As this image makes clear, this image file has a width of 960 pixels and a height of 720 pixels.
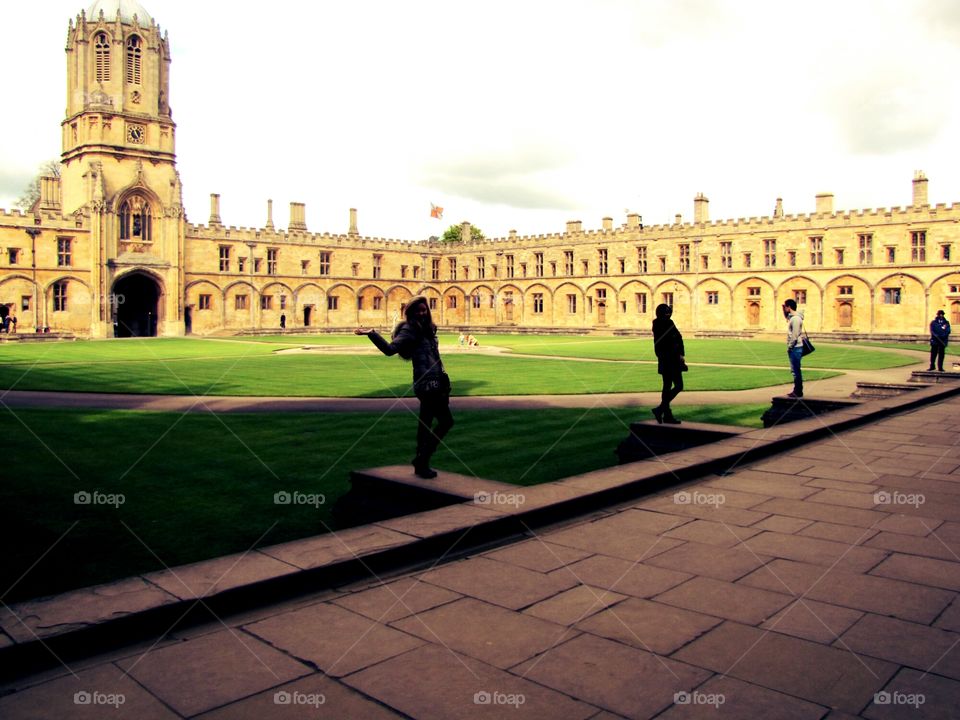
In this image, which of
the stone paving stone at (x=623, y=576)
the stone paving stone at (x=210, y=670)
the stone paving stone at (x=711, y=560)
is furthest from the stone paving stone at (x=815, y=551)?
the stone paving stone at (x=210, y=670)

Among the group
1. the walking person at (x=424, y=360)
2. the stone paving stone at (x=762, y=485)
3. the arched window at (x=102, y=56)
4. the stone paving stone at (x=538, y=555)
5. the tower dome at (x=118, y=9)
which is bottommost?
the stone paving stone at (x=538, y=555)

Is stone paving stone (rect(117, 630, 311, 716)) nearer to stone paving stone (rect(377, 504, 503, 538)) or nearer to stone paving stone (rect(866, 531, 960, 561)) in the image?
stone paving stone (rect(377, 504, 503, 538))

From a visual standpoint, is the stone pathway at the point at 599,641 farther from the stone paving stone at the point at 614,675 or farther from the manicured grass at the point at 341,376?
the manicured grass at the point at 341,376

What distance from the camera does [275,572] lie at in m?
4.41

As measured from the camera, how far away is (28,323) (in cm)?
4884

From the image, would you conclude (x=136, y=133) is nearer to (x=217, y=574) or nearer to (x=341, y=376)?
(x=341, y=376)

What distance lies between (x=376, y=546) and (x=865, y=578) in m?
3.02

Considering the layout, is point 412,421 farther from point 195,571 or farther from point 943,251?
point 943,251

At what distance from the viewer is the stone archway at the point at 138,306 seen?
5497cm

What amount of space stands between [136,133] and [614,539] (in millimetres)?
56897

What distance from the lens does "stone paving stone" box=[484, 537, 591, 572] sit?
5012 millimetres

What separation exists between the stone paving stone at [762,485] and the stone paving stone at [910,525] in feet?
2.81

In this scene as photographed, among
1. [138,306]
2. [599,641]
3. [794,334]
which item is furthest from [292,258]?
[599,641]

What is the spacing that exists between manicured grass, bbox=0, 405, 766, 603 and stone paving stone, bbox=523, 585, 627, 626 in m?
2.59
